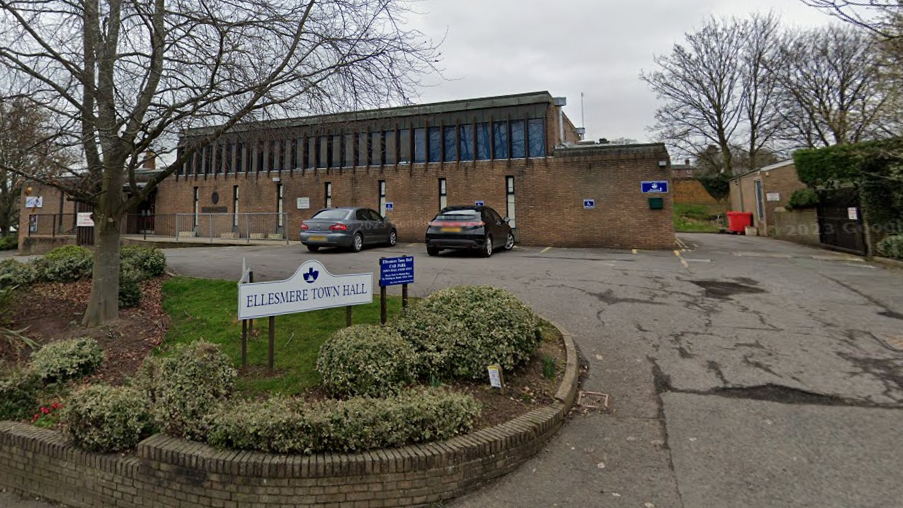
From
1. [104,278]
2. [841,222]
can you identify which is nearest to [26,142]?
[104,278]

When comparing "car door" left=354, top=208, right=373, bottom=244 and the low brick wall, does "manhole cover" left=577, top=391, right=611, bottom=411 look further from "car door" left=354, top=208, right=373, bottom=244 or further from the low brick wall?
"car door" left=354, top=208, right=373, bottom=244

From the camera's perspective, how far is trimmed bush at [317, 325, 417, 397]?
3668 mm

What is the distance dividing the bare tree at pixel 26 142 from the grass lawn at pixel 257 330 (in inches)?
96.1

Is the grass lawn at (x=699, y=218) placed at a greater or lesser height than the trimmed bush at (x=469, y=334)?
greater

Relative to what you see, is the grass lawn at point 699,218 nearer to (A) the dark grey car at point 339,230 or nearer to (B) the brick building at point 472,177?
(B) the brick building at point 472,177

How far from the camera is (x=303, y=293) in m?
4.37

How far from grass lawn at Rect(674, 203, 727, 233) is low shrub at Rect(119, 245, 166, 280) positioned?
29.6m

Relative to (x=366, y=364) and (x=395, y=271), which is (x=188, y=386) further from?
(x=395, y=271)

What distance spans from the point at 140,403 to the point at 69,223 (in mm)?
28789

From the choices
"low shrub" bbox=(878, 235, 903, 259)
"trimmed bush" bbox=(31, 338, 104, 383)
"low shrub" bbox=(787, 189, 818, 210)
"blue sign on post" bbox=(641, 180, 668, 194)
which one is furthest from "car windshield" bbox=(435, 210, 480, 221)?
"low shrub" bbox=(787, 189, 818, 210)

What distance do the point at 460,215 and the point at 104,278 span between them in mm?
8581

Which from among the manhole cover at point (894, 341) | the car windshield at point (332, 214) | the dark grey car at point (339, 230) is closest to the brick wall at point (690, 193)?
the dark grey car at point (339, 230)

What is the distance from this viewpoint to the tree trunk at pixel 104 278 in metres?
5.85

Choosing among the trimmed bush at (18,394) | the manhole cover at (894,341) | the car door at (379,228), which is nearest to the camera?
the trimmed bush at (18,394)
